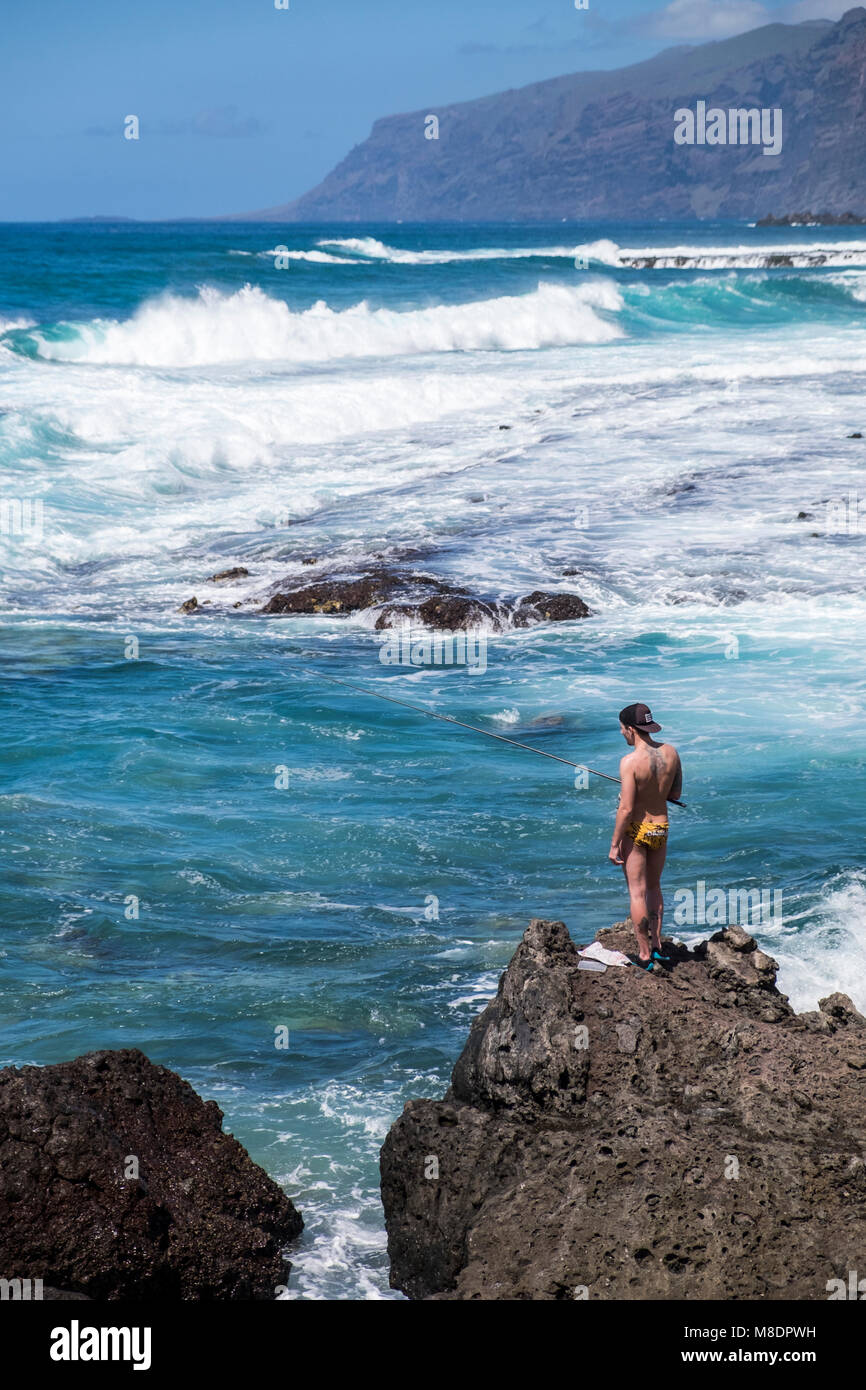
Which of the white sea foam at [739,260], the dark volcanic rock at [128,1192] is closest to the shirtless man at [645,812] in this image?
the dark volcanic rock at [128,1192]

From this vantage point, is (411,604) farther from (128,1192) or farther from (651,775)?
(128,1192)

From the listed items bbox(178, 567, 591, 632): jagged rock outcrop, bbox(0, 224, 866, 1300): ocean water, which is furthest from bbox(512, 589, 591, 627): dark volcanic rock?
bbox(0, 224, 866, 1300): ocean water

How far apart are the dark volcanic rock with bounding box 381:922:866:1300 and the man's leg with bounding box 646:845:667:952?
218 mm

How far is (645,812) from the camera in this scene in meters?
6.22

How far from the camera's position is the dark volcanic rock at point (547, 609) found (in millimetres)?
14750

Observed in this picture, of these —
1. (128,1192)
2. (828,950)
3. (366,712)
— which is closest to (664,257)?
(366,712)

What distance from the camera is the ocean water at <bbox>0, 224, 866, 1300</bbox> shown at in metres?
7.27

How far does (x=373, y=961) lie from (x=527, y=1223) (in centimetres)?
317

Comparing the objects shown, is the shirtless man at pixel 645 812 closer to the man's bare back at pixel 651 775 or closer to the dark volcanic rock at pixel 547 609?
the man's bare back at pixel 651 775

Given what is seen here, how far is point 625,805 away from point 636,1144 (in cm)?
166

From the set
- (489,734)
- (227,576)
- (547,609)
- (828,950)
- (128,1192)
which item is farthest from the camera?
(227,576)

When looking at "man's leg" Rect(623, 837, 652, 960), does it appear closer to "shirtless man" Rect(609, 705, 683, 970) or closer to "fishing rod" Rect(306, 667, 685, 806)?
"shirtless man" Rect(609, 705, 683, 970)

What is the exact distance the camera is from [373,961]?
7.86m
